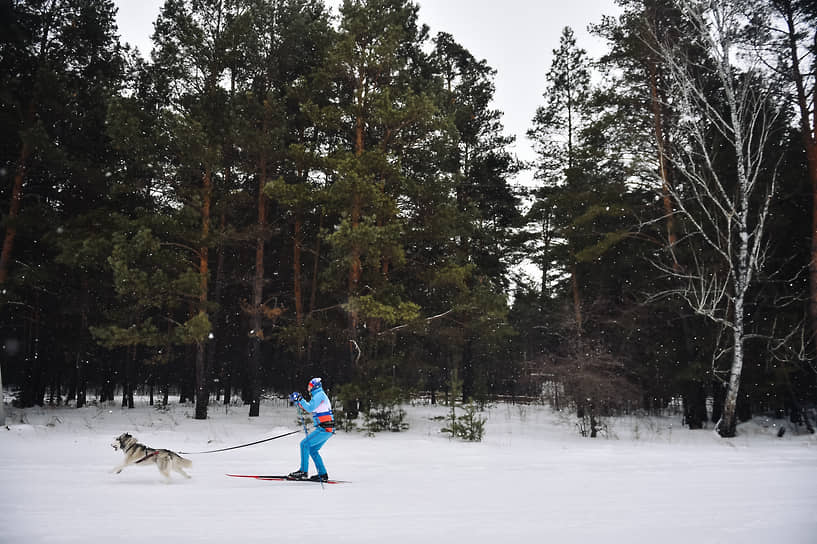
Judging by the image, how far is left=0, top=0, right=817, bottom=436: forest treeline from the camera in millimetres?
15680

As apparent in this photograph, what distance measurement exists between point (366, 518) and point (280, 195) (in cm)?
1252

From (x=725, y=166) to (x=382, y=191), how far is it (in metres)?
12.9

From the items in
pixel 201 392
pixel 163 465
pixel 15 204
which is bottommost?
pixel 163 465

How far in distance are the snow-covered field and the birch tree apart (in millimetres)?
4003

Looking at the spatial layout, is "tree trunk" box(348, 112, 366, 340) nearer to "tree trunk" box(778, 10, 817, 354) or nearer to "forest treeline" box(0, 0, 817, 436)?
"forest treeline" box(0, 0, 817, 436)

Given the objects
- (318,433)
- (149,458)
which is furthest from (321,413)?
(149,458)

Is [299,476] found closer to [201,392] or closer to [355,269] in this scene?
[355,269]

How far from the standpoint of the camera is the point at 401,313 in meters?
16.1

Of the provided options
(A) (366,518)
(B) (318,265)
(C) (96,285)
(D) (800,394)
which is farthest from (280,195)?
(D) (800,394)

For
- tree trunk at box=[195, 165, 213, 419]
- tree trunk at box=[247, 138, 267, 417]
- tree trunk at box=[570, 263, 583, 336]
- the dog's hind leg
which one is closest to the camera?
the dog's hind leg

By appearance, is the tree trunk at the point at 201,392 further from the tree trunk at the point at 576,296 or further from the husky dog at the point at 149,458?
the tree trunk at the point at 576,296

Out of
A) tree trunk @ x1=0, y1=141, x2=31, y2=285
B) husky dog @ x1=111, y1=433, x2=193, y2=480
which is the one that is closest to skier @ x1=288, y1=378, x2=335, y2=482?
husky dog @ x1=111, y1=433, x2=193, y2=480

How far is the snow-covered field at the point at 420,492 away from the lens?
5.46 m

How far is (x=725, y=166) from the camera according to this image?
1856 cm
